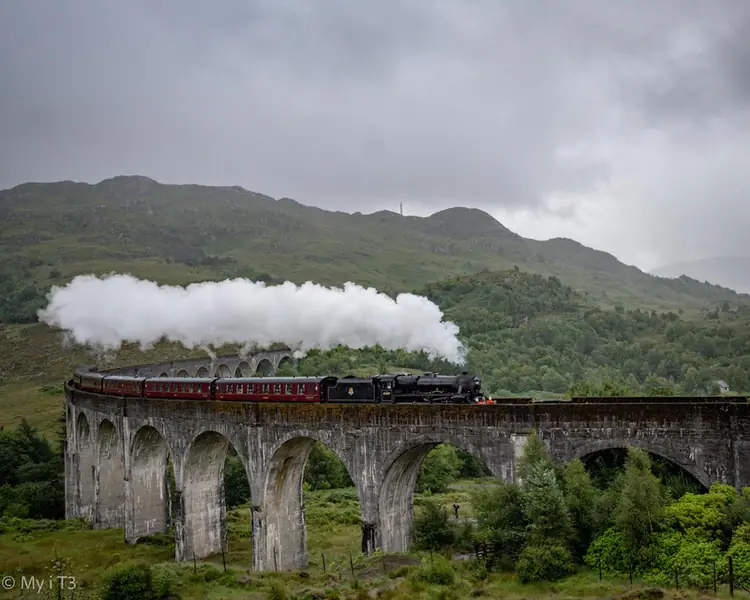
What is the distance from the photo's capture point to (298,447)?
105 feet

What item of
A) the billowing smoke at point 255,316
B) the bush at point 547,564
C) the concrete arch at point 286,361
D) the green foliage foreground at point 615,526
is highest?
the billowing smoke at point 255,316

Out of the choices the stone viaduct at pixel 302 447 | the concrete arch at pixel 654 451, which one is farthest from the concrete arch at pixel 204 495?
the concrete arch at pixel 654 451

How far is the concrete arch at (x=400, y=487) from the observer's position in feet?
87.9

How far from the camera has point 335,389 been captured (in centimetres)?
3042

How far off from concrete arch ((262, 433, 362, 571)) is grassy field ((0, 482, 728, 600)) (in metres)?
1.27

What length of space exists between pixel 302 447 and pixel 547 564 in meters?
14.3

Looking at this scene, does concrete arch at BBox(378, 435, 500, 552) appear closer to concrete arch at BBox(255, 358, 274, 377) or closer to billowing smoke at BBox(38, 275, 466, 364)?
billowing smoke at BBox(38, 275, 466, 364)

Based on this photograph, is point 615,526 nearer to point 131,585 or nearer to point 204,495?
point 131,585

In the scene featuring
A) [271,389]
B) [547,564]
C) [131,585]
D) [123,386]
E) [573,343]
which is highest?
[573,343]

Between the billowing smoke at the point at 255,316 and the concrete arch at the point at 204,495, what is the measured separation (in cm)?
2433

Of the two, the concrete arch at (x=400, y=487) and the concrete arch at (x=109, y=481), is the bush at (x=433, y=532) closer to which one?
the concrete arch at (x=400, y=487)

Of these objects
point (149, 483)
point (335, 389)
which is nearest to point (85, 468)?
point (149, 483)

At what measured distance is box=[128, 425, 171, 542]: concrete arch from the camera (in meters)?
39.7

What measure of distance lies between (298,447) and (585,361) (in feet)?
271
